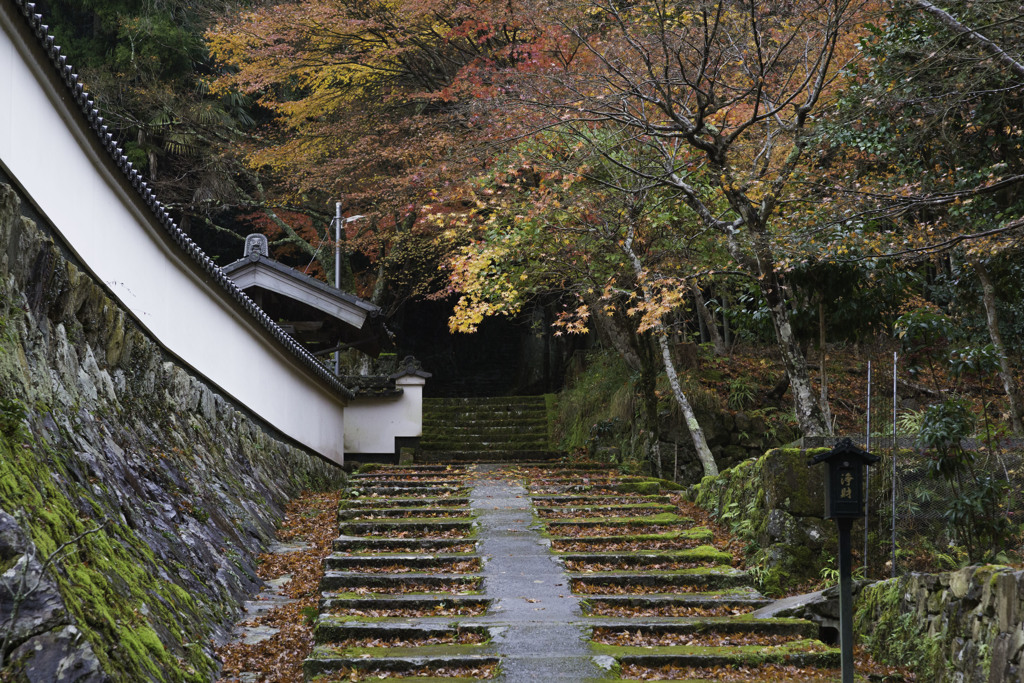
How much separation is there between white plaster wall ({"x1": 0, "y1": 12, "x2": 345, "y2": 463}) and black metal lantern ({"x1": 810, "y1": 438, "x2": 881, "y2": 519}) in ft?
19.9

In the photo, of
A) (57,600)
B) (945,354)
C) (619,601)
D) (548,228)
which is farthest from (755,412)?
(57,600)

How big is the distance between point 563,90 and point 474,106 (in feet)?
8.46

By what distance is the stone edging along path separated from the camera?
6785mm

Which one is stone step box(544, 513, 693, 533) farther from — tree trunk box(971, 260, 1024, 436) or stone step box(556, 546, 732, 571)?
tree trunk box(971, 260, 1024, 436)

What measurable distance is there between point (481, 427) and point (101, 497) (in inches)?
624

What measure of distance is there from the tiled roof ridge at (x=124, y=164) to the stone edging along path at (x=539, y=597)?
280 cm

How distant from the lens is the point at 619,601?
27.6 feet

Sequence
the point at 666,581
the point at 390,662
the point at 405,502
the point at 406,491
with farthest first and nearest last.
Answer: the point at 406,491 < the point at 405,502 < the point at 666,581 < the point at 390,662

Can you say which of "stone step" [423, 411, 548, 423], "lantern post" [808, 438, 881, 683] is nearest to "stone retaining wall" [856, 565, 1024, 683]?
"lantern post" [808, 438, 881, 683]

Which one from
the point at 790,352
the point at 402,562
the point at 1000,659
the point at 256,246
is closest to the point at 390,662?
the point at 402,562

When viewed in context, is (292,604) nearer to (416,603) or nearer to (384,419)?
(416,603)

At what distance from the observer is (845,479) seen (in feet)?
18.7

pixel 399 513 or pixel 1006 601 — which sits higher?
pixel 1006 601

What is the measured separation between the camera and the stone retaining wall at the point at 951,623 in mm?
5191
